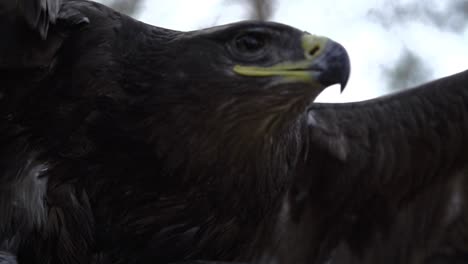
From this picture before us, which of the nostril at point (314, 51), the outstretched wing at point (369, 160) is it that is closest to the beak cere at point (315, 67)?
the nostril at point (314, 51)

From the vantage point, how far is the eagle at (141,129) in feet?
11.6

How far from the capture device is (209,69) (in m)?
3.64

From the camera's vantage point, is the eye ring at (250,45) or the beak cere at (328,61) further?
the eye ring at (250,45)

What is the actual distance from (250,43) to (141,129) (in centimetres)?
48

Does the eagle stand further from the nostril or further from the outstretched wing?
the outstretched wing

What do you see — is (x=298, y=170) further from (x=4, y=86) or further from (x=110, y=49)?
(x=4, y=86)

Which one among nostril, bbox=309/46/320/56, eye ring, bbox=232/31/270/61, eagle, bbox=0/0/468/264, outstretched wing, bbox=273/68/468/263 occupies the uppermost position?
nostril, bbox=309/46/320/56

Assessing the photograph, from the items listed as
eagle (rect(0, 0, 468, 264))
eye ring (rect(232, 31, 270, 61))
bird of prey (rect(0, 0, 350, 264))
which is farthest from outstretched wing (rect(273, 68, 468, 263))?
eye ring (rect(232, 31, 270, 61))

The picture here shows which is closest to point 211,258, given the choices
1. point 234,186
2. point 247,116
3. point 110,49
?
point 234,186

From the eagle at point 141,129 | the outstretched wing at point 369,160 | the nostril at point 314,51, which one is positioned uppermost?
the nostril at point 314,51

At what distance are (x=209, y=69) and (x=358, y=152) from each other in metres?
0.89

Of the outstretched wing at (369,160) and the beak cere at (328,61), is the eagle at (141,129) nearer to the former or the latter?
the beak cere at (328,61)

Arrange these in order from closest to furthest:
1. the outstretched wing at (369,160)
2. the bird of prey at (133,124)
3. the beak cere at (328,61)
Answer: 1. the beak cere at (328,61)
2. the bird of prey at (133,124)
3. the outstretched wing at (369,160)

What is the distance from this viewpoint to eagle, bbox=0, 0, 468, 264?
3.54 meters
